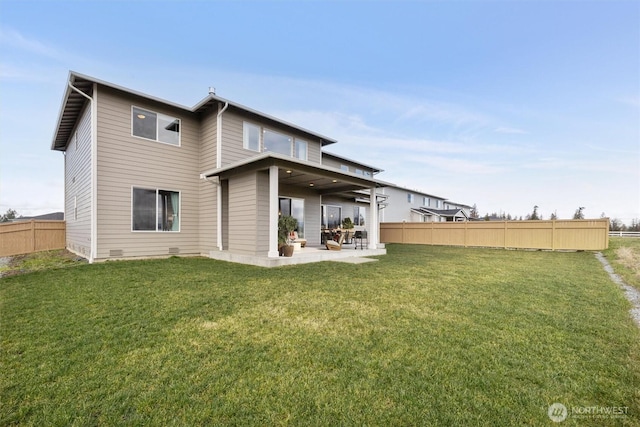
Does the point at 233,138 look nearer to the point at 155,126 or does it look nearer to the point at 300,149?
the point at 155,126

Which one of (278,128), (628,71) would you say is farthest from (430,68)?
(278,128)

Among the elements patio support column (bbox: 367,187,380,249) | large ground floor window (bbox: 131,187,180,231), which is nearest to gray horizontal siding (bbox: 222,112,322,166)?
large ground floor window (bbox: 131,187,180,231)

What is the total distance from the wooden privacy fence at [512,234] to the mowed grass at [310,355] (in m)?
9.97

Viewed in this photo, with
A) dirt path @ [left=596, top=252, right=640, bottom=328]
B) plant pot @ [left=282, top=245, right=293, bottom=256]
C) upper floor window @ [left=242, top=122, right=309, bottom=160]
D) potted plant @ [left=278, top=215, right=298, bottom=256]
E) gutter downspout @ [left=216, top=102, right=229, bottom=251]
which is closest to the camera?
dirt path @ [left=596, top=252, right=640, bottom=328]

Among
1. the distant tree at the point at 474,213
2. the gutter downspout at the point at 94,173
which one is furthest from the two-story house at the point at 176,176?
the distant tree at the point at 474,213

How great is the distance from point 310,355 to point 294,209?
9314mm

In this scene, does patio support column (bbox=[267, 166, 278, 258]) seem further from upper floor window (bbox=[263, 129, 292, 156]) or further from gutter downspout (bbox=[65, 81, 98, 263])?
gutter downspout (bbox=[65, 81, 98, 263])

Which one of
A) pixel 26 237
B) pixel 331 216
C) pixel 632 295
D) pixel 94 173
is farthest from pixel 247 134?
pixel 632 295

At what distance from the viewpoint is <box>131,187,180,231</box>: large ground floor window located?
8781 millimetres

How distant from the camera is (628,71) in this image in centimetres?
999

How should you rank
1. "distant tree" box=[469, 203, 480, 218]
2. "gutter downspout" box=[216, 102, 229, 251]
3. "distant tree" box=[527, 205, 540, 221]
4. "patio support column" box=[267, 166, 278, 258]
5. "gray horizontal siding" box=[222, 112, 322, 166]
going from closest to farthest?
"patio support column" box=[267, 166, 278, 258], "gutter downspout" box=[216, 102, 229, 251], "gray horizontal siding" box=[222, 112, 322, 166], "distant tree" box=[527, 205, 540, 221], "distant tree" box=[469, 203, 480, 218]

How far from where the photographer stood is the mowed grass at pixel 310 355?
6.13ft

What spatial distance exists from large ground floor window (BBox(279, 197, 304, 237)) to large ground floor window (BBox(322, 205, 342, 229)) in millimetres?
2313

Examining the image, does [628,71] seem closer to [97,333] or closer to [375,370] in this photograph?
[375,370]
